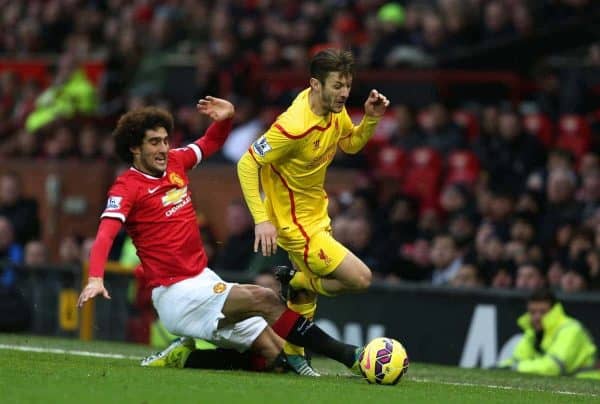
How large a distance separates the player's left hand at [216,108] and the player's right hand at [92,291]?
71.4 inches

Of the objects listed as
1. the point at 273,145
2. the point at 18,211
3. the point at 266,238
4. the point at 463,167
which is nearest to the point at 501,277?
the point at 463,167

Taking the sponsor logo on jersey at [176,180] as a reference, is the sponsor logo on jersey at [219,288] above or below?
below

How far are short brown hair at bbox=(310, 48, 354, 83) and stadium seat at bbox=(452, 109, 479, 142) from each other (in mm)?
6927

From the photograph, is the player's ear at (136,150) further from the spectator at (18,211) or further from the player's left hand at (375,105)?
the spectator at (18,211)

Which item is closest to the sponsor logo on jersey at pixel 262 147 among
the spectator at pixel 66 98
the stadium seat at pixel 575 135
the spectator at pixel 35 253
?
the stadium seat at pixel 575 135

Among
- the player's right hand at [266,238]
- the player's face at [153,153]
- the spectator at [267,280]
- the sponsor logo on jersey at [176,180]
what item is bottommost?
the spectator at [267,280]

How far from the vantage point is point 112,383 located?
27.9 feet

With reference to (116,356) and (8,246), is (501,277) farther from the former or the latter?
(8,246)

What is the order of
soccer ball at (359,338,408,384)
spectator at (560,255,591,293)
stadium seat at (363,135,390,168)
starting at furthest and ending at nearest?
stadium seat at (363,135,390,168), spectator at (560,255,591,293), soccer ball at (359,338,408,384)

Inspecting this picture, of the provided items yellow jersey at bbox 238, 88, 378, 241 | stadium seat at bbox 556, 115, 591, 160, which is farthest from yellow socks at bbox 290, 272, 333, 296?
stadium seat at bbox 556, 115, 591, 160

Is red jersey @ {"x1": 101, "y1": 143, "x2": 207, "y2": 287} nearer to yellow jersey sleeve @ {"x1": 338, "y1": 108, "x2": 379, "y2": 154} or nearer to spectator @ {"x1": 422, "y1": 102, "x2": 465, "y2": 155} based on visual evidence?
yellow jersey sleeve @ {"x1": 338, "y1": 108, "x2": 379, "y2": 154}

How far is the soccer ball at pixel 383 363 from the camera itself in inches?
364

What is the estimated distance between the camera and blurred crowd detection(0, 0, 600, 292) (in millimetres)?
14602

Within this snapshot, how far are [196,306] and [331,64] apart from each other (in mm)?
1800
